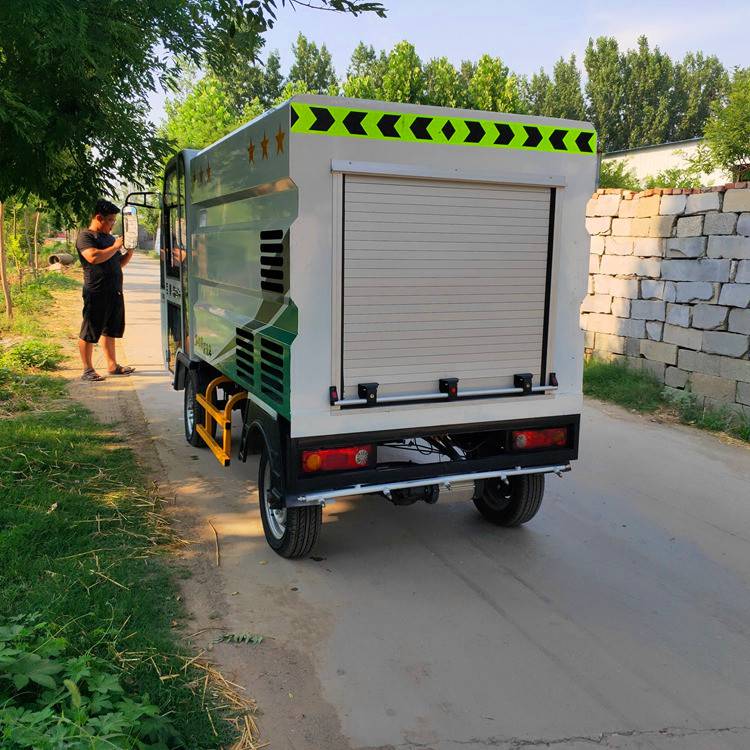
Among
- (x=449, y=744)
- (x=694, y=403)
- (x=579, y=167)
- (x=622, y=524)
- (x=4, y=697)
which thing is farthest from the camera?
(x=694, y=403)

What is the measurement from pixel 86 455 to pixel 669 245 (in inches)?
249

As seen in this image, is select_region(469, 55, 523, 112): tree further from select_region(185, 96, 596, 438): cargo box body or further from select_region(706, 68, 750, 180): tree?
select_region(185, 96, 596, 438): cargo box body

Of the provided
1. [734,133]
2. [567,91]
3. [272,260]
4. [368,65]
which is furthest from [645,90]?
[272,260]

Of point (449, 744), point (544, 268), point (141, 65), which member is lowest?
point (449, 744)

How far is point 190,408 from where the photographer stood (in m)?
6.80

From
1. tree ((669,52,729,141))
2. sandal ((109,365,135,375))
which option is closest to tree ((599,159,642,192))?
sandal ((109,365,135,375))

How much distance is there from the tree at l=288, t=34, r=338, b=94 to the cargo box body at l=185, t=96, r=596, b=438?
58276 mm

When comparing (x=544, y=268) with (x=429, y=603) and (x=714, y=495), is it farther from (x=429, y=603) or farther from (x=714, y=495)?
(x=714, y=495)

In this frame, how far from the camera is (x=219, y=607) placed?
3.88 meters

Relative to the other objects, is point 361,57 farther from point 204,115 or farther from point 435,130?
point 435,130

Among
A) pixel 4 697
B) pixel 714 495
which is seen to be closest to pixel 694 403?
pixel 714 495

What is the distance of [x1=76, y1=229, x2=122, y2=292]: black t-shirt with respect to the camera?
9.00 m

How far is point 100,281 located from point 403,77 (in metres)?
19.5

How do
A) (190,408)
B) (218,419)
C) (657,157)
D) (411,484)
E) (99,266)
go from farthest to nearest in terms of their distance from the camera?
(657,157) < (99,266) < (190,408) < (218,419) < (411,484)
